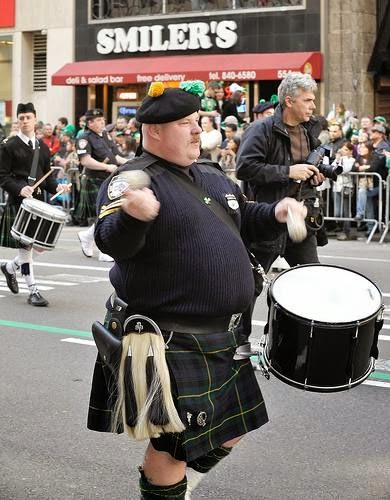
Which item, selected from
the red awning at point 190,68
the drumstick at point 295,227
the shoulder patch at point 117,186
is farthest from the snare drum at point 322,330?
the red awning at point 190,68

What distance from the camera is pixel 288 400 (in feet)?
19.0

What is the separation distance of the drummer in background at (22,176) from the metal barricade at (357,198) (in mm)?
6660

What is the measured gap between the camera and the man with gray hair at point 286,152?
21.0 feet

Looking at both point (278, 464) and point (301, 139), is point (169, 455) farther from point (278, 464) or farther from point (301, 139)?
point (301, 139)

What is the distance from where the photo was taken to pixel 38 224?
28.2 ft

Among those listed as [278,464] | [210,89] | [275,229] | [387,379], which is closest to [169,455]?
[275,229]

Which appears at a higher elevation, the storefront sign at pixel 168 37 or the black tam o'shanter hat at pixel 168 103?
the storefront sign at pixel 168 37

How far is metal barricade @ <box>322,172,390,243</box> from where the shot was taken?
1469 cm

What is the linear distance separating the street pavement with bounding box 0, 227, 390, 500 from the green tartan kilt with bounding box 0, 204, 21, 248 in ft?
6.01

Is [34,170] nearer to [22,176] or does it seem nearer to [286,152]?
[22,176]

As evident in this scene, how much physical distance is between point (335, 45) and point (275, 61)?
1.46 m

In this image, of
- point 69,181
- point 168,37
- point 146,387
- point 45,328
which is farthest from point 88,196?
point 146,387

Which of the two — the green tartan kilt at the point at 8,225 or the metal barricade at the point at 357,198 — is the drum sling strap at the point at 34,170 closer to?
the green tartan kilt at the point at 8,225

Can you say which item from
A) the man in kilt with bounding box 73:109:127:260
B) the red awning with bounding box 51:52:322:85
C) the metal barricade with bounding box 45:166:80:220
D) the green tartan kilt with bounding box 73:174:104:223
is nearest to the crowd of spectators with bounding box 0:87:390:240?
the green tartan kilt with bounding box 73:174:104:223
